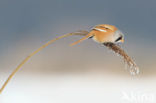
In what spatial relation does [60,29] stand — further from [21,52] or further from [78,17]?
[21,52]

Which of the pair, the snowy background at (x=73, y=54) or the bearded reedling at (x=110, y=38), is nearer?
the bearded reedling at (x=110, y=38)

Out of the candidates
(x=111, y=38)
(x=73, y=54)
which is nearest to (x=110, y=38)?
(x=111, y=38)

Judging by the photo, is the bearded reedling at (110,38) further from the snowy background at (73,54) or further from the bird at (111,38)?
the snowy background at (73,54)

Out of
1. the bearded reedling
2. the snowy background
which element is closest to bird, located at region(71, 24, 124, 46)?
the bearded reedling

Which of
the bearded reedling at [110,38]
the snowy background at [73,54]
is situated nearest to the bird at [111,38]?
the bearded reedling at [110,38]

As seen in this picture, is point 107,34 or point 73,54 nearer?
point 107,34

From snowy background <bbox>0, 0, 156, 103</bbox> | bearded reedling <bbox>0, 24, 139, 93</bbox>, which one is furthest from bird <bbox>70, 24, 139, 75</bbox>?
snowy background <bbox>0, 0, 156, 103</bbox>

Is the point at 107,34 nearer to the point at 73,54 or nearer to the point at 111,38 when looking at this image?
the point at 111,38

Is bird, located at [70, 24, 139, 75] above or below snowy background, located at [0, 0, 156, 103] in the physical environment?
below

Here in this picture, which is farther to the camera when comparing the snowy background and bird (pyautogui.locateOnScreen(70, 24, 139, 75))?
the snowy background

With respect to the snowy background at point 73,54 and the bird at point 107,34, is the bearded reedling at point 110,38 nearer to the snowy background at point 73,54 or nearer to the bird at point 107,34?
the bird at point 107,34

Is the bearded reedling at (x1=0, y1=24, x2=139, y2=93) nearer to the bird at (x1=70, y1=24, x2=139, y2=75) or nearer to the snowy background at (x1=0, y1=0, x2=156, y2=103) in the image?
the bird at (x1=70, y1=24, x2=139, y2=75)

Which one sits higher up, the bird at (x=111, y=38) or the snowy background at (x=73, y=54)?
the snowy background at (x=73, y=54)
